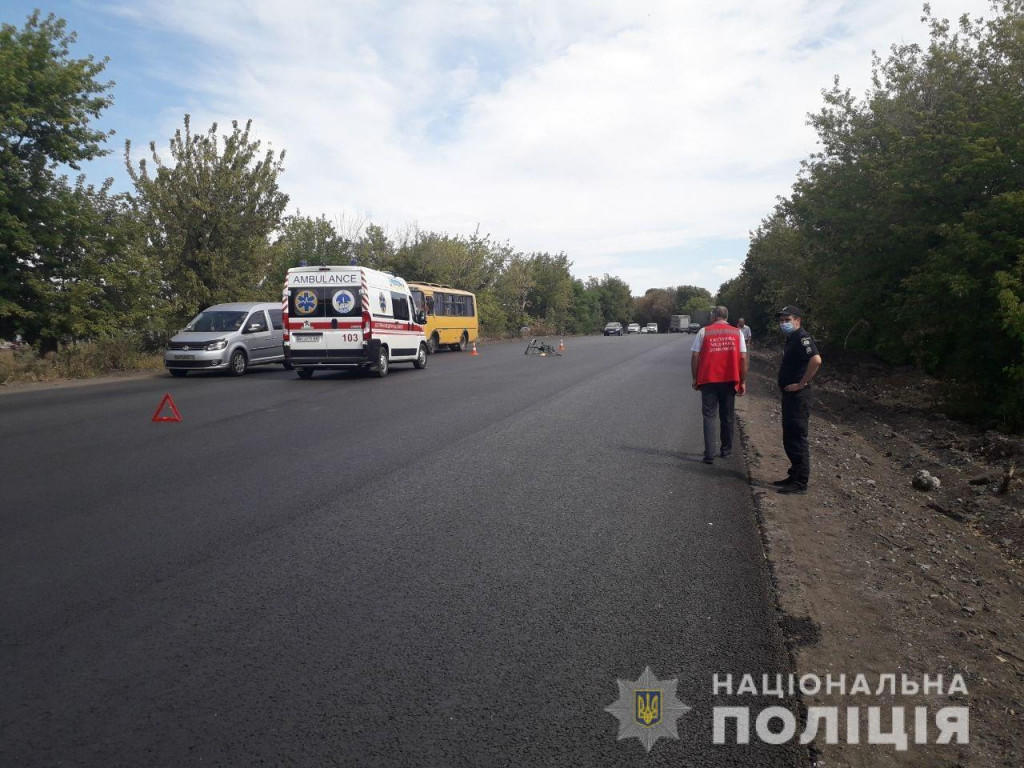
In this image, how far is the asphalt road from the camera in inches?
114

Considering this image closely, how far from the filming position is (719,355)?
8.66 meters

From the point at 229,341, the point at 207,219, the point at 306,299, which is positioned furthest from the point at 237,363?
the point at 207,219

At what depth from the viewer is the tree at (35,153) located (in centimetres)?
1852

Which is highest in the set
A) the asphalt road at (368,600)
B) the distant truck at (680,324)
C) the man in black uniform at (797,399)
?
the man in black uniform at (797,399)

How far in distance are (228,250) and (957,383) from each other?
2452 centimetres

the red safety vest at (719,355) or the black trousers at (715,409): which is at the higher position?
the red safety vest at (719,355)

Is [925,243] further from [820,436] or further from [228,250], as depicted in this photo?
[228,250]

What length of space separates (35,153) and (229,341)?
742cm

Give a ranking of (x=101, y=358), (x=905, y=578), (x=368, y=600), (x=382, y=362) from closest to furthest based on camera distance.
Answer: (x=368, y=600), (x=905, y=578), (x=382, y=362), (x=101, y=358)

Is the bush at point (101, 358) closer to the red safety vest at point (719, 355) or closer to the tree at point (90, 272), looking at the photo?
the tree at point (90, 272)

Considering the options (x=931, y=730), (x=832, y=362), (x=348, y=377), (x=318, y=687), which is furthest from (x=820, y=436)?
(x=832, y=362)

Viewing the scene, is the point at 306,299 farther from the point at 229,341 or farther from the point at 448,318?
the point at 448,318

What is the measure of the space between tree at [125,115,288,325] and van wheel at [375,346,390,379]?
1127 centimetres
